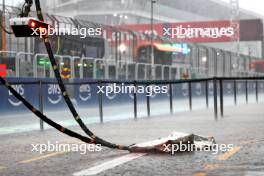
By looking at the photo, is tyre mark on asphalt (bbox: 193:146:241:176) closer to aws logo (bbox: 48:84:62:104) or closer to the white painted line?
the white painted line

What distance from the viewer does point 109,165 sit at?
5820mm

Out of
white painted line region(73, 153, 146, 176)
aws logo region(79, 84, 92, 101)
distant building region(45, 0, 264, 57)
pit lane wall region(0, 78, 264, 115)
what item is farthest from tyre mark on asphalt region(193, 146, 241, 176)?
distant building region(45, 0, 264, 57)

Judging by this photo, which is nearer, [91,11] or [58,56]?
[58,56]

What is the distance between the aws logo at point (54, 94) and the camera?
1920cm

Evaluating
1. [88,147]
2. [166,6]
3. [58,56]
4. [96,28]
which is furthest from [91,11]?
[88,147]

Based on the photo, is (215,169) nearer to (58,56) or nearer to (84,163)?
(84,163)

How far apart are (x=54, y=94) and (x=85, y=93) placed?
2.77 meters

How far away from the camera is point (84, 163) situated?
604 cm

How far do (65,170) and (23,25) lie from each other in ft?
4.87

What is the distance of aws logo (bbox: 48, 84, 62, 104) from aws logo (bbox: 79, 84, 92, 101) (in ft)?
6.76

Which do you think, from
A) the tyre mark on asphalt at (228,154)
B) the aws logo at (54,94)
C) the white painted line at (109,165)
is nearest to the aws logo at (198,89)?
the aws logo at (54,94)

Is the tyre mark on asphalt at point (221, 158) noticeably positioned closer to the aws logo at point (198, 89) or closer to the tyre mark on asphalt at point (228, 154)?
the tyre mark on asphalt at point (228, 154)

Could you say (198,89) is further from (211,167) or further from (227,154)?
(211,167)

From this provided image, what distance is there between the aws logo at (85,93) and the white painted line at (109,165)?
15271mm
